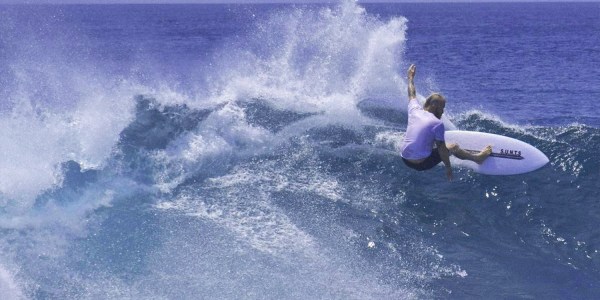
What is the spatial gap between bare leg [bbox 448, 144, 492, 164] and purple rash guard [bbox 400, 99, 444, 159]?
0.66 metres

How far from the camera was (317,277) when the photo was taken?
8.04 m

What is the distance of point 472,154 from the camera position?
415 inches

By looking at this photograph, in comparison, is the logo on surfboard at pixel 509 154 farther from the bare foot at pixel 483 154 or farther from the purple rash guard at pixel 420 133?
the purple rash guard at pixel 420 133

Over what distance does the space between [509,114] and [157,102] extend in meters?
13.4

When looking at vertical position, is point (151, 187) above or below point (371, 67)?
below

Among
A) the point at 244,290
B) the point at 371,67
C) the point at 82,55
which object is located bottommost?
the point at 82,55

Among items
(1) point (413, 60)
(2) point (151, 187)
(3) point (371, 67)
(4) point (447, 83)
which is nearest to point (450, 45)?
(1) point (413, 60)

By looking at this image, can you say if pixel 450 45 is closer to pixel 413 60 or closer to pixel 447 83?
pixel 413 60

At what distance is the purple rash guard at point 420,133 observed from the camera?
902cm

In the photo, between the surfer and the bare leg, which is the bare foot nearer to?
the bare leg

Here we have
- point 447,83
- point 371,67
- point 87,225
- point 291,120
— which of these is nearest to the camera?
point 87,225

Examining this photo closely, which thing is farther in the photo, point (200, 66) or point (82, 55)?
point (82, 55)

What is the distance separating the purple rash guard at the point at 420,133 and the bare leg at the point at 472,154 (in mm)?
664

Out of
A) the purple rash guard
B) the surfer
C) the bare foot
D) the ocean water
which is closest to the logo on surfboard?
the bare foot
